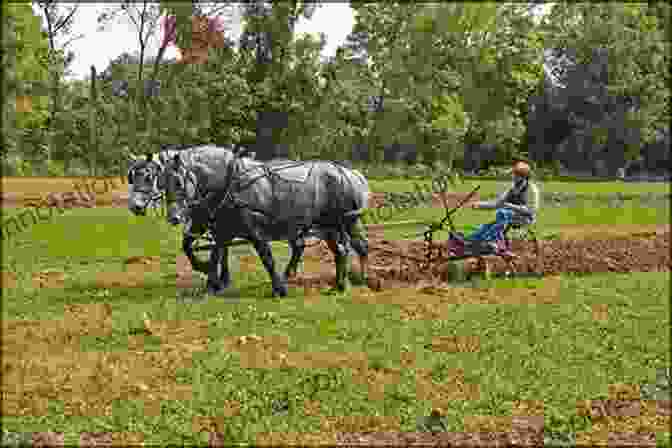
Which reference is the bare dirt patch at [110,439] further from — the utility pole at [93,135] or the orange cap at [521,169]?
the utility pole at [93,135]

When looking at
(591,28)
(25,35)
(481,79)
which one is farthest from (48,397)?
(591,28)

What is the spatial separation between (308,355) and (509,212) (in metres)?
6.65

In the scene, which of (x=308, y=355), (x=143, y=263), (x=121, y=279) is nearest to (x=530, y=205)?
(x=308, y=355)

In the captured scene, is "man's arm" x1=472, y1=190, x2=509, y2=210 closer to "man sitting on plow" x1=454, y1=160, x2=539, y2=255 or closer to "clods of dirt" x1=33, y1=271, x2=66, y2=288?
"man sitting on plow" x1=454, y1=160, x2=539, y2=255

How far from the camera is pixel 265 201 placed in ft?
35.8

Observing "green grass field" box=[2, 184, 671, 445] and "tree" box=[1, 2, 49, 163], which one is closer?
"tree" box=[1, 2, 49, 163]

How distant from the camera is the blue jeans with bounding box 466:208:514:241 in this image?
1305cm

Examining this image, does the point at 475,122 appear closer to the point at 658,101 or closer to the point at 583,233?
the point at 583,233

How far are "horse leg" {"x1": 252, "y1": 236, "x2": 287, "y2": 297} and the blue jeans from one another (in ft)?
13.4

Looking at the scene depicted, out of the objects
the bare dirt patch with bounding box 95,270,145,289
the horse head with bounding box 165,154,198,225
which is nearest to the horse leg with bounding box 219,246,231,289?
the bare dirt patch with bounding box 95,270,145,289

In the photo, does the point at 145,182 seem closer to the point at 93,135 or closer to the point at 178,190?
the point at 178,190

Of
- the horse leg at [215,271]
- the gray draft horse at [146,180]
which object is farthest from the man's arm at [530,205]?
the gray draft horse at [146,180]

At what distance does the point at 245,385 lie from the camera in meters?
6.78

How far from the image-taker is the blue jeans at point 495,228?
13055 millimetres
